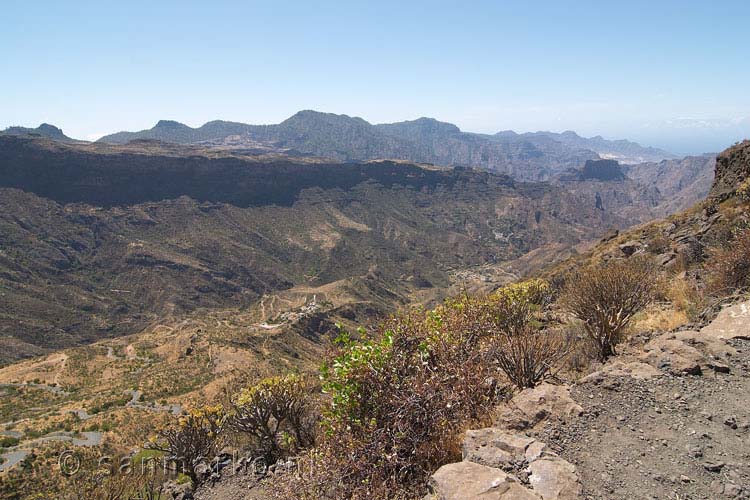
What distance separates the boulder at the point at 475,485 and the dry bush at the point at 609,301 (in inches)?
250

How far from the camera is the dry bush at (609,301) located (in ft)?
32.8

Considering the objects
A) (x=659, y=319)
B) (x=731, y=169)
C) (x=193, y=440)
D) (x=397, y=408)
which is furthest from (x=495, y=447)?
(x=731, y=169)

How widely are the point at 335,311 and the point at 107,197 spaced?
14941 centimetres

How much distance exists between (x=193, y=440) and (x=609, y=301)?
1497cm

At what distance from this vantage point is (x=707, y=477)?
4.89 m

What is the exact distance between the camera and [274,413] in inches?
586

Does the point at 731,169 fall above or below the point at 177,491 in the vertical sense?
above

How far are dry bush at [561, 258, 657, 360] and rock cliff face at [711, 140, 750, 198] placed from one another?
27830 millimetres

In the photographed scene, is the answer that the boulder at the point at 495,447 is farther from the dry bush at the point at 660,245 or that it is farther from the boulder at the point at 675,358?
the dry bush at the point at 660,245

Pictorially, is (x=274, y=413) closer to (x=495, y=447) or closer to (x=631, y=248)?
(x=495, y=447)

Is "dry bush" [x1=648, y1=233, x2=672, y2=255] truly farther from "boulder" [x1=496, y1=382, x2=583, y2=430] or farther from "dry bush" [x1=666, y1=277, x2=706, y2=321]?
"boulder" [x1=496, y1=382, x2=583, y2=430]

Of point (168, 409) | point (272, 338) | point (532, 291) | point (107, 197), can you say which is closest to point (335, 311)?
point (272, 338)

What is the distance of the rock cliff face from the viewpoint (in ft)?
106

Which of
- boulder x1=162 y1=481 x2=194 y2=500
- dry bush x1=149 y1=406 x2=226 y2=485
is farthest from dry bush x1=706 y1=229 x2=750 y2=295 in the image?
dry bush x1=149 y1=406 x2=226 y2=485
